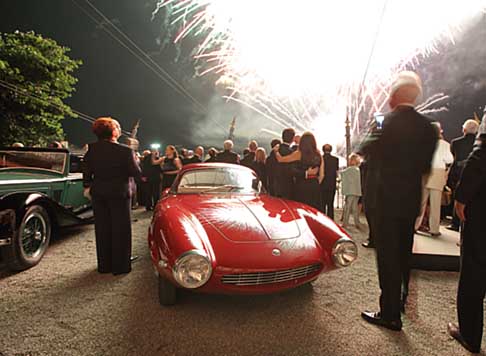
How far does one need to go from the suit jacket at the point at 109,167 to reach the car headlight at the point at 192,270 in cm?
160

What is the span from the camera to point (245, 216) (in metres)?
2.73

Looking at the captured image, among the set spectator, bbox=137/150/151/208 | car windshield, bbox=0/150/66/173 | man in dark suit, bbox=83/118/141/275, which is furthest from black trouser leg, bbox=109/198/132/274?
spectator, bbox=137/150/151/208

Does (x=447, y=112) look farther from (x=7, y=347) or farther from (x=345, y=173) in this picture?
(x=7, y=347)

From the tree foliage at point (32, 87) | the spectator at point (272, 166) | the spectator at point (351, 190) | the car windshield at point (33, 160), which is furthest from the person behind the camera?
the tree foliage at point (32, 87)

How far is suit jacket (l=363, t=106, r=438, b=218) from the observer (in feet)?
6.80

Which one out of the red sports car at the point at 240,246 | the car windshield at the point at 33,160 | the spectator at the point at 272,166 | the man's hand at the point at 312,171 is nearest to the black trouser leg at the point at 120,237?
the red sports car at the point at 240,246

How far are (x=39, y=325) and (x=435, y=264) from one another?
4260 millimetres

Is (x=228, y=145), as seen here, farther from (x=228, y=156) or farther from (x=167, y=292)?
(x=167, y=292)

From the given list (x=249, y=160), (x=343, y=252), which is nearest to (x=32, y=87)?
(x=249, y=160)

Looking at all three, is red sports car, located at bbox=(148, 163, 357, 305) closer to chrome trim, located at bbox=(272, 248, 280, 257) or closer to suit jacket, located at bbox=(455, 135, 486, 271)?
chrome trim, located at bbox=(272, 248, 280, 257)

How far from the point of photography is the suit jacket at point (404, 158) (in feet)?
6.80

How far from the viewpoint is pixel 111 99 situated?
47.8 metres

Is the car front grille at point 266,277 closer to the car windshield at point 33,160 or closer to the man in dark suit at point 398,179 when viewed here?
the man in dark suit at point 398,179

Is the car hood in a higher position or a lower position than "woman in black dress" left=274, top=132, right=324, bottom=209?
lower
